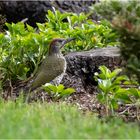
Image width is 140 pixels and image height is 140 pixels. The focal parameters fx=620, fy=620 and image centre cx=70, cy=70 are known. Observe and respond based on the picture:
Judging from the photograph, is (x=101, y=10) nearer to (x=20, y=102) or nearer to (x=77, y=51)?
(x=20, y=102)

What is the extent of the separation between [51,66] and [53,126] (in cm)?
317

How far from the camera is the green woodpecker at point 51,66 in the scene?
356 inches

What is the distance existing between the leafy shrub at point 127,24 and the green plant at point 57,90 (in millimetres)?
1658


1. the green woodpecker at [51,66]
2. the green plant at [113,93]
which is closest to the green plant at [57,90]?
the green woodpecker at [51,66]

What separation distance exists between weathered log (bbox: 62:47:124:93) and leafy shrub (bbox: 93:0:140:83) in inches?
103

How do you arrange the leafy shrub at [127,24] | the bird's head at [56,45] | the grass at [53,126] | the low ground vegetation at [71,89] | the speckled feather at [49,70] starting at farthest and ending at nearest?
the bird's head at [56,45]
the speckled feather at [49,70]
the leafy shrub at [127,24]
the low ground vegetation at [71,89]
the grass at [53,126]

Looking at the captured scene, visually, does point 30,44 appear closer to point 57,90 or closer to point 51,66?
point 51,66

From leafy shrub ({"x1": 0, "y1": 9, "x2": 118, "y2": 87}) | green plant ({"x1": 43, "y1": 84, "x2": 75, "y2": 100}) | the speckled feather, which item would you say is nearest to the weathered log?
leafy shrub ({"x1": 0, "y1": 9, "x2": 118, "y2": 87})

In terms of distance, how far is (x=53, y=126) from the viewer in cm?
611

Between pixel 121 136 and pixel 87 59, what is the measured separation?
13.7 ft

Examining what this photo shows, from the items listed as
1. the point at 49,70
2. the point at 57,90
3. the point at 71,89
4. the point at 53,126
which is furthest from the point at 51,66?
the point at 53,126

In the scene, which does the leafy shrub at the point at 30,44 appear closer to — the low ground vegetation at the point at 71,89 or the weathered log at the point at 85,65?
the low ground vegetation at the point at 71,89

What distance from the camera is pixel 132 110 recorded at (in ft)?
28.4

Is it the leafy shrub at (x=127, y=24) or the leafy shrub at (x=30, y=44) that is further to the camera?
the leafy shrub at (x=30, y=44)
